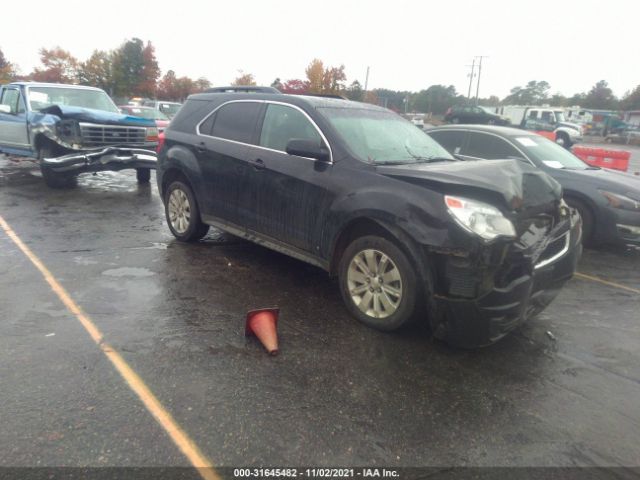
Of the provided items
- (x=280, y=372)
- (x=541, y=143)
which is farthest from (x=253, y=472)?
(x=541, y=143)

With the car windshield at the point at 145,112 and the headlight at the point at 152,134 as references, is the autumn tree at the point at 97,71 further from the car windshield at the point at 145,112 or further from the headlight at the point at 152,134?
the headlight at the point at 152,134

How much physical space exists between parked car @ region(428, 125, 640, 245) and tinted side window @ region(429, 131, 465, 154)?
0.23 ft

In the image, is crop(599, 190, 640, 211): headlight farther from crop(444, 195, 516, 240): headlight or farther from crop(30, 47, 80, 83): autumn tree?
crop(30, 47, 80, 83): autumn tree

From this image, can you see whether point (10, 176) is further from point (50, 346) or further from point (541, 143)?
point (541, 143)

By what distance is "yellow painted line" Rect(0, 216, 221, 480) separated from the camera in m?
2.41

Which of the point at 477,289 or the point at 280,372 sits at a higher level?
the point at 477,289

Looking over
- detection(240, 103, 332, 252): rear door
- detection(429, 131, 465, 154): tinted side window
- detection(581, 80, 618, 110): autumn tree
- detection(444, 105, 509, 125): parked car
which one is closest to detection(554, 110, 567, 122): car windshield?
detection(444, 105, 509, 125): parked car

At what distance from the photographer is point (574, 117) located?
169 feet

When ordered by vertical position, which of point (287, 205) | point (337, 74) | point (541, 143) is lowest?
point (287, 205)

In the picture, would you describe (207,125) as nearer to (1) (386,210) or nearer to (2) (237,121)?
(2) (237,121)

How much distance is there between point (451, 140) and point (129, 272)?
17.3 ft

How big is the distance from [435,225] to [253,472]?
1942 mm

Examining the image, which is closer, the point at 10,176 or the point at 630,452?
the point at 630,452

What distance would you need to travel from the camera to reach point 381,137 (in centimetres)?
463
